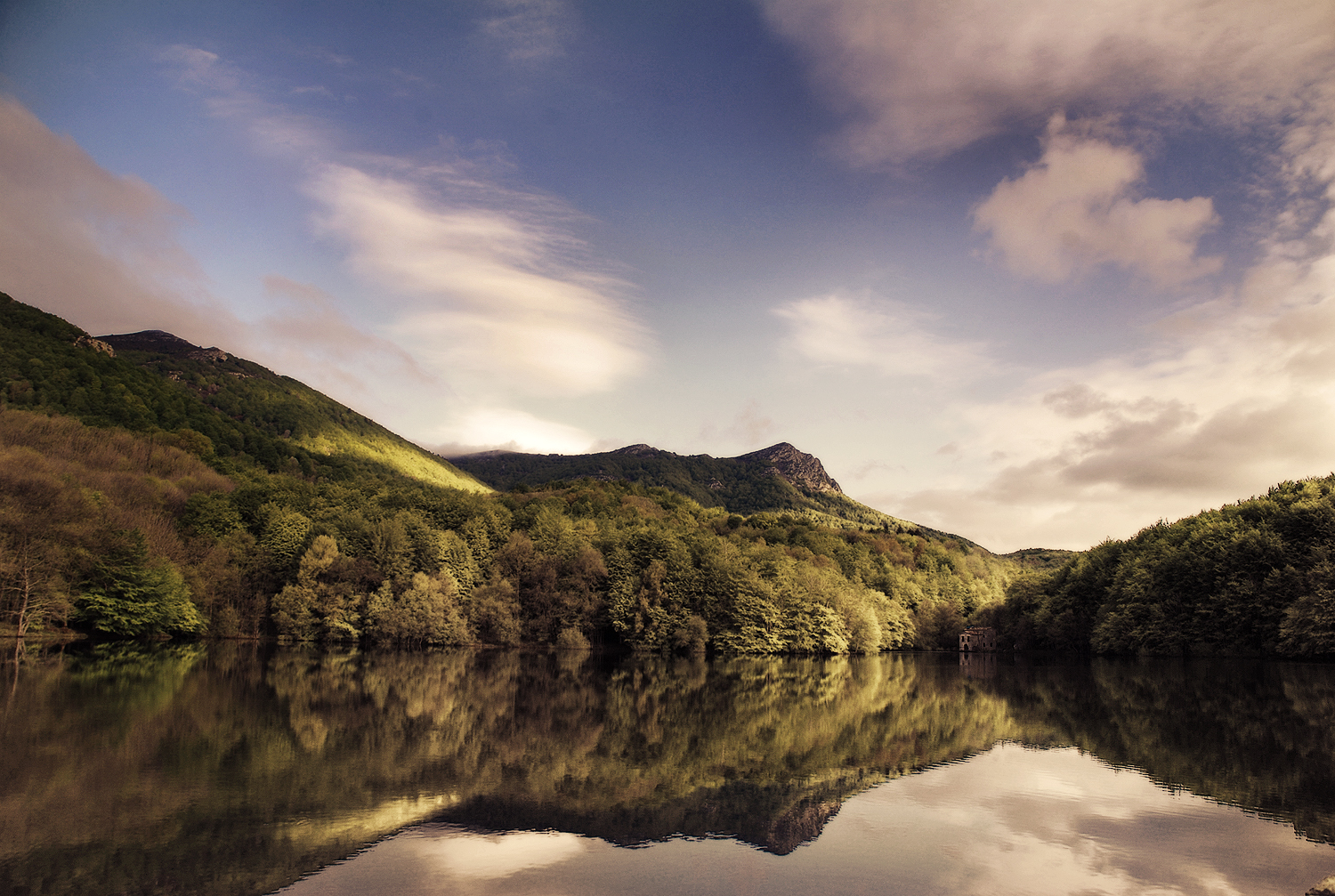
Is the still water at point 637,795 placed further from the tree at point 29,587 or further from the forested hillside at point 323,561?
the forested hillside at point 323,561

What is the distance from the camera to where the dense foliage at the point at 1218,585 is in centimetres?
6519

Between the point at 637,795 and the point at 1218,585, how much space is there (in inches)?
3045

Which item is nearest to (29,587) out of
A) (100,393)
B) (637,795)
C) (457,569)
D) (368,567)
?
(368,567)

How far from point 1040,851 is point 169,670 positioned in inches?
1679

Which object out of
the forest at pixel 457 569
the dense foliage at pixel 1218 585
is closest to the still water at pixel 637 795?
the forest at pixel 457 569

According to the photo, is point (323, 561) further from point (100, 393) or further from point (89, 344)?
point (89, 344)

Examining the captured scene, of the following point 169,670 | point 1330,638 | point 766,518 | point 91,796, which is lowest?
point 169,670

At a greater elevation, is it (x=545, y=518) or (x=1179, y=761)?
(x=545, y=518)

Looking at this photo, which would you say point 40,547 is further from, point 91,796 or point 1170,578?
point 1170,578

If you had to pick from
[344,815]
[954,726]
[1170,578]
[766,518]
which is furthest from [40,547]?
[766,518]

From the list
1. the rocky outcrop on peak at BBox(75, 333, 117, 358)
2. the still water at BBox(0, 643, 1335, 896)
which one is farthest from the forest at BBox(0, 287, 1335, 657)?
the still water at BBox(0, 643, 1335, 896)

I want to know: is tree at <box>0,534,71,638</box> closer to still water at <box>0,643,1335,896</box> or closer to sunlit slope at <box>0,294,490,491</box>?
still water at <box>0,643,1335,896</box>

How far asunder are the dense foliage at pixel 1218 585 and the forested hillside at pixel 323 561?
25.4m

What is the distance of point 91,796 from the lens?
48.7 ft
